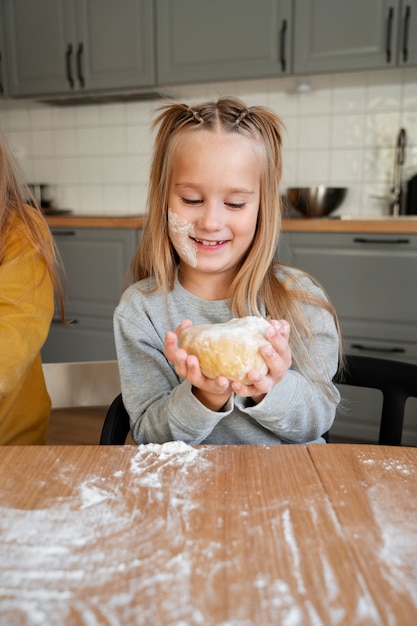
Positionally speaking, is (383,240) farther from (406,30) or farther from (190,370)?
(190,370)

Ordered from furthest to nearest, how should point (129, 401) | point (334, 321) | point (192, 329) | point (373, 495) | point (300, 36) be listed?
point (300, 36) < point (334, 321) < point (129, 401) < point (192, 329) < point (373, 495)

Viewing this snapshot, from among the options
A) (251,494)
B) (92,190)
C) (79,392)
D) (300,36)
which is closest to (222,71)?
(300,36)

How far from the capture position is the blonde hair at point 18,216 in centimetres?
110

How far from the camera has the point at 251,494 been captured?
55cm

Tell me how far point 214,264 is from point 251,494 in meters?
0.53

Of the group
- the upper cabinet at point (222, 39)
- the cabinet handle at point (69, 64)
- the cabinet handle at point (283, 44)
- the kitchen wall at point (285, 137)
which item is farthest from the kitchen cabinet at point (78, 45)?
the cabinet handle at point (283, 44)

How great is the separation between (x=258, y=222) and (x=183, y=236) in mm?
145

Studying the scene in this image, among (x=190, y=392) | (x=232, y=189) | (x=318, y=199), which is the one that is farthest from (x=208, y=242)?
(x=318, y=199)

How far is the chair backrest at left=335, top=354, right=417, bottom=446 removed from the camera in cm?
94

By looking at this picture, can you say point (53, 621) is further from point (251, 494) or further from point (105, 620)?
point (251, 494)

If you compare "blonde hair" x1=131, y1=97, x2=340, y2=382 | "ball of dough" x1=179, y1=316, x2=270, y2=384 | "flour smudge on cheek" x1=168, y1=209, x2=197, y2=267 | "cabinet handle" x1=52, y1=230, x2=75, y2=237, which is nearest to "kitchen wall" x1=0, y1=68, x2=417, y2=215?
"cabinet handle" x1=52, y1=230, x2=75, y2=237

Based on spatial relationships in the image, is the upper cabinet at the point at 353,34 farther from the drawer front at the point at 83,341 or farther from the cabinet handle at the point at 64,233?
the drawer front at the point at 83,341

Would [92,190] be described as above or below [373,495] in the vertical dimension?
above

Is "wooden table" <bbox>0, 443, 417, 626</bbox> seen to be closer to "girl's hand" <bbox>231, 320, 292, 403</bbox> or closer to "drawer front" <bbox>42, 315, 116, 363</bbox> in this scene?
"girl's hand" <bbox>231, 320, 292, 403</bbox>
